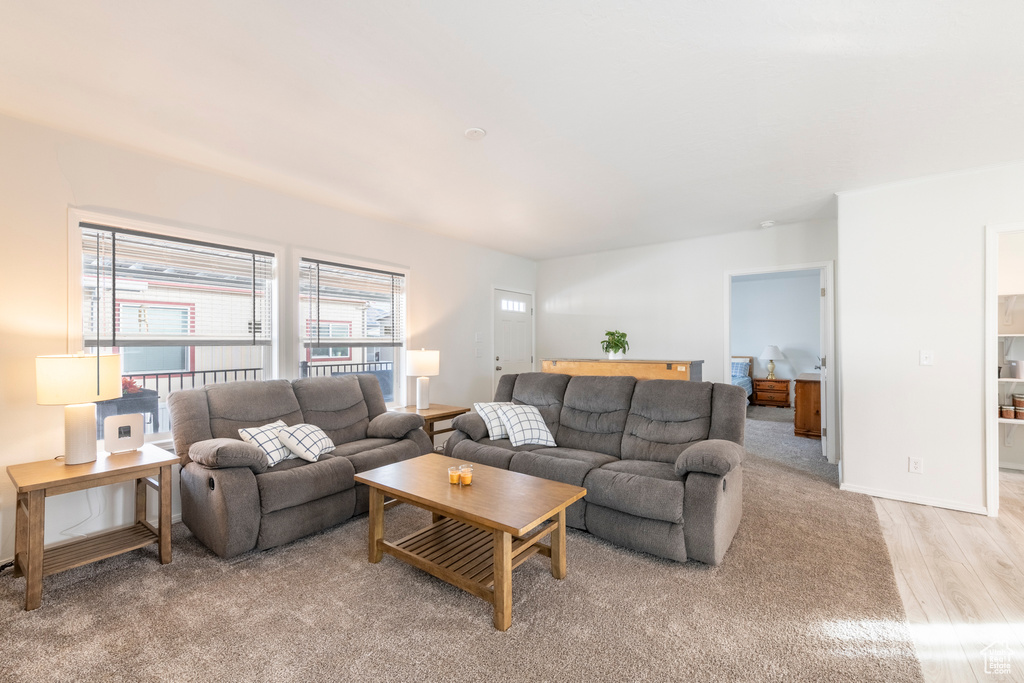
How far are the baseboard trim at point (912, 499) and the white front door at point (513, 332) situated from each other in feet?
11.9

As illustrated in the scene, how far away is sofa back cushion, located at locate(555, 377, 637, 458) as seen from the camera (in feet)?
10.7

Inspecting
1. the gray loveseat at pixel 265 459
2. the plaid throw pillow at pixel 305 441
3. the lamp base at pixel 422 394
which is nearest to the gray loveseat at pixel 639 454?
the gray loveseat at pixel 265 459

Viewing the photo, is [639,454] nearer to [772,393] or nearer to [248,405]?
[248,405]

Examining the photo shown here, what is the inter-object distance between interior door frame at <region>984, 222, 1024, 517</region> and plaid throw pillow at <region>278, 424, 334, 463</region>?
4.64 metres

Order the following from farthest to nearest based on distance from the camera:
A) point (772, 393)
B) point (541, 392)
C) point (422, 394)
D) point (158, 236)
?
point (772, 393), point (422, 394), point (541, 392), point (158, 236)

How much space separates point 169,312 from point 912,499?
5.67m

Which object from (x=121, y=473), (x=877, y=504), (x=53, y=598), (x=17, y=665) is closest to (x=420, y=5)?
(x=121, y=473)

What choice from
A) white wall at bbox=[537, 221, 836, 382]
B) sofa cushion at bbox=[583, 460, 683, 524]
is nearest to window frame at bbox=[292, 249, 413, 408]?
white wall at bbox=[537, 221, 836, 382]

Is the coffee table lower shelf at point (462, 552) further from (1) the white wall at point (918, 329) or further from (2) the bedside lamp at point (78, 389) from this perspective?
(1) the white wall at point (918, 329)

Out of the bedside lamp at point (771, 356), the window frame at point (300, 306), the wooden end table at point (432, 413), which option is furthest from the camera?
the bedside lamp at point (771, 356)

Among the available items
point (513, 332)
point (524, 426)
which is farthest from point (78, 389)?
point (513, 332)

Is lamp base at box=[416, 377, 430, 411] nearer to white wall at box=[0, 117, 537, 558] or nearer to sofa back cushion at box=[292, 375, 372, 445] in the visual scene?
sofa back cushion at box=[292, 375, 372, 445]

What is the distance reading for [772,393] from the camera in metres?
7.95

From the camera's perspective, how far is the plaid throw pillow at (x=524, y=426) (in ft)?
10.8
